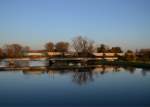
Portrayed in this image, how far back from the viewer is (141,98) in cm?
1048

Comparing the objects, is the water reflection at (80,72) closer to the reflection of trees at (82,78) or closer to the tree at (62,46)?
the reflection of trees at (82,78)

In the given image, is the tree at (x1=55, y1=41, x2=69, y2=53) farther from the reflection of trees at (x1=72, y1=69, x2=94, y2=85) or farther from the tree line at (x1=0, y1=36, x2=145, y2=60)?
the reflection of trees at (x1=72, y1=69, x2=94, y2=85)

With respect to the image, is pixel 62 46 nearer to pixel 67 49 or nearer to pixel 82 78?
pixel 67 49

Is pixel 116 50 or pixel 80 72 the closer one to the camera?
pixel 80 72

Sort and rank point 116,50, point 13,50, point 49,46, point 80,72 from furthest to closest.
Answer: point 49,46
point 13,50
point 116,50
point 80,72

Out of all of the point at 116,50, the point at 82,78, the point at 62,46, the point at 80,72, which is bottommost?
the point at 80,72

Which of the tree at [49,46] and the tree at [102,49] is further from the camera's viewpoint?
the tree at [49,46]

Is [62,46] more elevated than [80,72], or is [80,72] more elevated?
[62,46]

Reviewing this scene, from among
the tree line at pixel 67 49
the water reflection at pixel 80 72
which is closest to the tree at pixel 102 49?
the tree line at pixel 67 49

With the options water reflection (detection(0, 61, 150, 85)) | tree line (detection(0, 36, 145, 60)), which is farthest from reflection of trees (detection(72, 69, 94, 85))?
tree line (detection(0, 36, 145, 60))

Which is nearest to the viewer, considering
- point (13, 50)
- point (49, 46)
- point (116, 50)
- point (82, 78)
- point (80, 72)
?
point (82, 78)

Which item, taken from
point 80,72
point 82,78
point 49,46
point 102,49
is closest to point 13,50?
point 49,46

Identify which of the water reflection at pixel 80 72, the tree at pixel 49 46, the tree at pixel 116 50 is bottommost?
the water reflection at pixel 80 72

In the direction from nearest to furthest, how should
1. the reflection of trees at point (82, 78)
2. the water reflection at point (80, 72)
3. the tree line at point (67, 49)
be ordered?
the reflection of trees at point (82, 78) → the water reflection at point (80, 72) → the tree line at point (67, 49)
